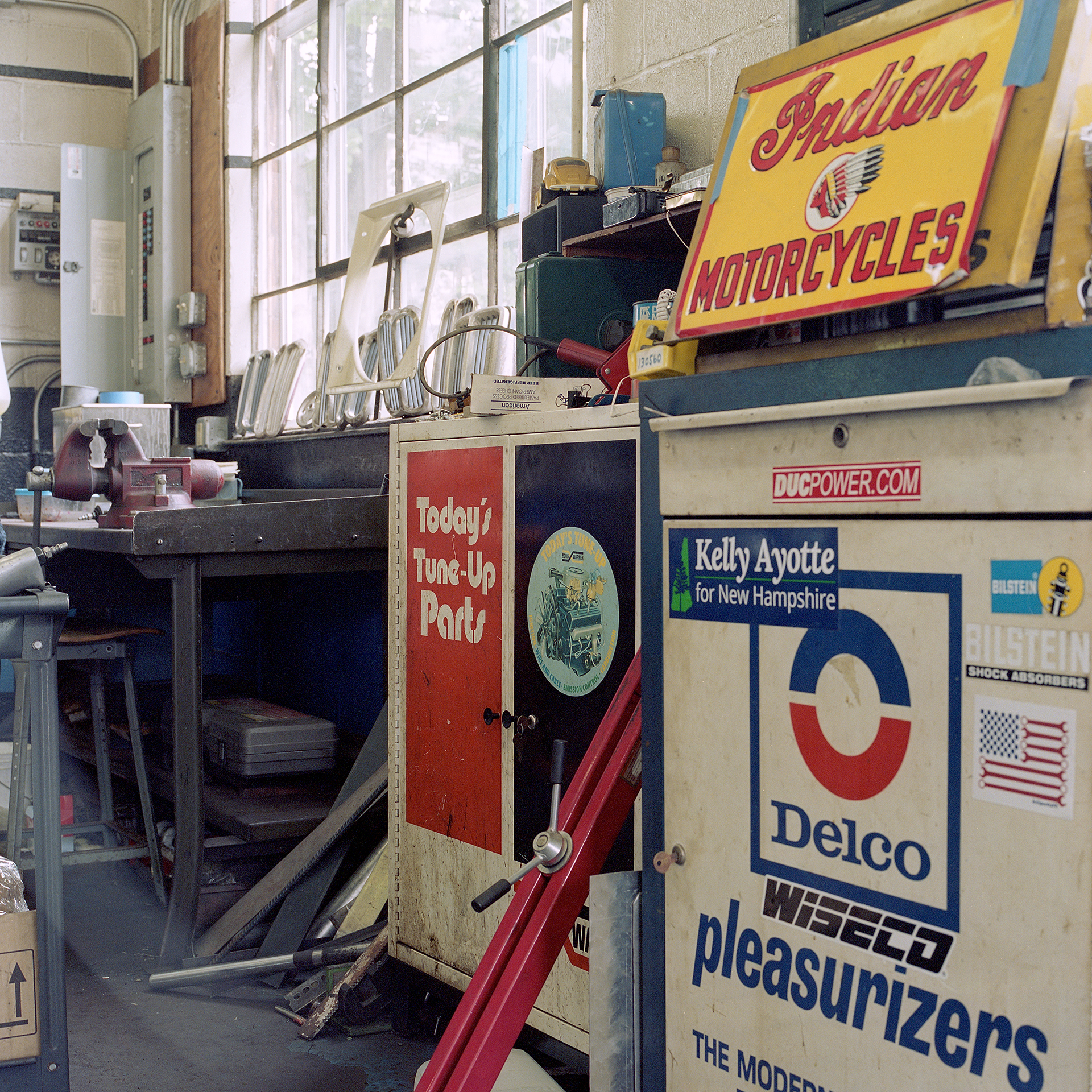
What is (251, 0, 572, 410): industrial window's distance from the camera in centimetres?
321

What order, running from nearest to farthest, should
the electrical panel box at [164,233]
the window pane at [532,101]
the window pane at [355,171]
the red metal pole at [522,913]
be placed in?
the red metal pole at [522,913]
the window pane at [532,101]
the window pane at [355,171]
the electrical panel box at [164,233]

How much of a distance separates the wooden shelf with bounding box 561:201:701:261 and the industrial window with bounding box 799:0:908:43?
38cm

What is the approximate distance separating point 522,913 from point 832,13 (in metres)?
1.23

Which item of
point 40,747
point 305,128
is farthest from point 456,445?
point 305,128

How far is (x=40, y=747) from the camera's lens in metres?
1.77

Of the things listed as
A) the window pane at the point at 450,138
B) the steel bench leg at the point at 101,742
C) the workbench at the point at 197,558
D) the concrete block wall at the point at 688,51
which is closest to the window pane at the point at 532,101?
the window pane at the point at 450,138

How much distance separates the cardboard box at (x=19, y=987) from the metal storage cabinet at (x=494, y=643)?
667 mm

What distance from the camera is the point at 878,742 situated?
107 cm

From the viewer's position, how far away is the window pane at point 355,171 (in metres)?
3.91

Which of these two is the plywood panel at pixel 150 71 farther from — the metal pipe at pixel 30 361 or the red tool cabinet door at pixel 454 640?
the red tool cabinet door at pixel 454 640

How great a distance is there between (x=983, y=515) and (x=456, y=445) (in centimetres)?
124

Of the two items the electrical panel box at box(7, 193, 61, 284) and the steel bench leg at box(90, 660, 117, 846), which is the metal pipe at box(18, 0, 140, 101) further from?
the steel bench leg at box(90, 660, 117, 846)

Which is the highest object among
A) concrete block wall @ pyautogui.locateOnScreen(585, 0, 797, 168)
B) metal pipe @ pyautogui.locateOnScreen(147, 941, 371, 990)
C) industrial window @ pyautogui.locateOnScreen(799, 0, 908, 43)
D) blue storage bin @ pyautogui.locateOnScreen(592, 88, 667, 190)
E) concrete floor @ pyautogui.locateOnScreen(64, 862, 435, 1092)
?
concrete block wall @ pyautogui.locateOnScreen(585, 0, 797, 168)

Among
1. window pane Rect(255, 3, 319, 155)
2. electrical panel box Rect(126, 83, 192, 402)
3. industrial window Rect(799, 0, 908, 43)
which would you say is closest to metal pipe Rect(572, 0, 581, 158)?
industrial window Rect(799, 0, 908, 43)
